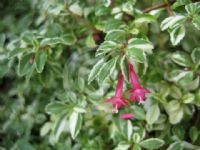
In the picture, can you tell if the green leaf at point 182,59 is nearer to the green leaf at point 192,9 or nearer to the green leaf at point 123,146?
the green leaf at point 192,9

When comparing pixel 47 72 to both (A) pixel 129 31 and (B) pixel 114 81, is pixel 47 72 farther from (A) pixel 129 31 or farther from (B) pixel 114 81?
(A) pixel 129 31

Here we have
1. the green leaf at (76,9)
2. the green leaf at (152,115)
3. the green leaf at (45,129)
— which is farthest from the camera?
the green leaf at (45,129)

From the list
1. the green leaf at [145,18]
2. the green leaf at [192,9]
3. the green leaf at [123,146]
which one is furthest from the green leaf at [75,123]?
the green leaf at [192,9]

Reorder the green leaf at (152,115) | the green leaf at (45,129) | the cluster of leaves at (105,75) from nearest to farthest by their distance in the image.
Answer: the cluster of leaves at (105,75)
the green leaf at (152,115)
the green leaf at (45,129)

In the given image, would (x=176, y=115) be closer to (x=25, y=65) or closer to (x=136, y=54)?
(x=136, y=54)

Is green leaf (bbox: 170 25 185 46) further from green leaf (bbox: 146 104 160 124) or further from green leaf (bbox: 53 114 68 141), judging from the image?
green leaf (bbox: 53 114 68 141)

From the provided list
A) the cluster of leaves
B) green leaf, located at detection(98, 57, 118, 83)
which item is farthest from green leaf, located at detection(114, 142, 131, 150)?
green leaf, located at detection(98, 57, 118, 83)

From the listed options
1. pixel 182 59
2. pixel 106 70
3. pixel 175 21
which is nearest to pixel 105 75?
pixel 106 70
